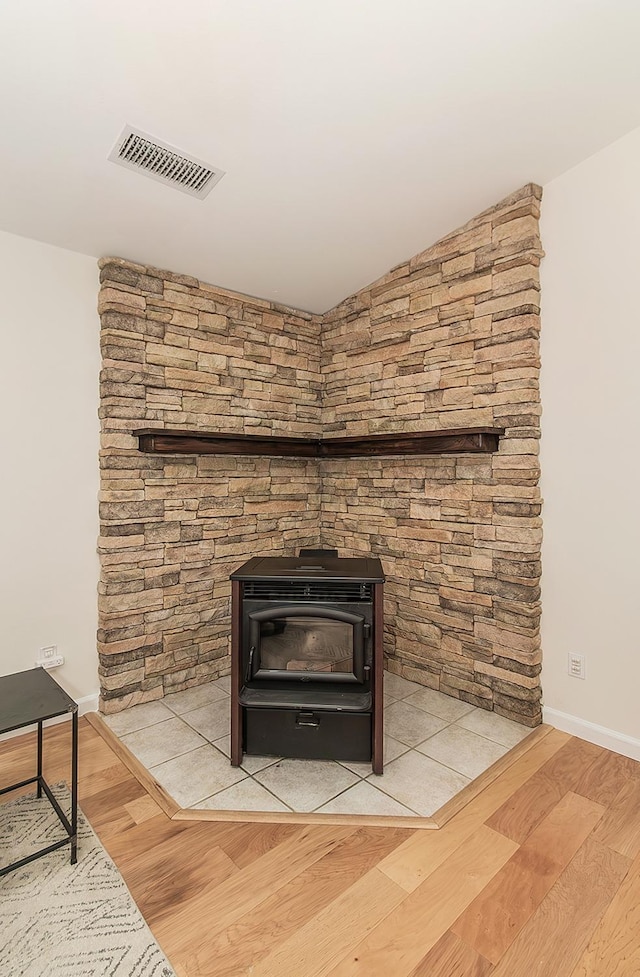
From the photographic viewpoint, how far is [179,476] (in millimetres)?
2975

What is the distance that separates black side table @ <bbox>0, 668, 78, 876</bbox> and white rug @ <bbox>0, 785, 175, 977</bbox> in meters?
0.05

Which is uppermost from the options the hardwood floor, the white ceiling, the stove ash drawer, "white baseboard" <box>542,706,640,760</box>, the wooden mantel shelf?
the white ceiling

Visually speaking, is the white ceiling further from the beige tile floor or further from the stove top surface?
the beige tile floor

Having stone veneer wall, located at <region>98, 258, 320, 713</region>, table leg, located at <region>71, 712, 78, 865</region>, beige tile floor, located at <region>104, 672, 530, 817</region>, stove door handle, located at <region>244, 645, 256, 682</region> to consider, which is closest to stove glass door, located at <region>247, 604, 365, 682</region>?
stove door handle, located at <region>244, 645, 256, 682</region>

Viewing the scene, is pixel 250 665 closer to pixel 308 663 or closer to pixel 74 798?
pixel 308 663

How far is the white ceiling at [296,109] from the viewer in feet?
5.26

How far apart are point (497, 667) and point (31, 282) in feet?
10.3

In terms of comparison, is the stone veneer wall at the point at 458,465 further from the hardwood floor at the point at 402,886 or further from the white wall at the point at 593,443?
the hardwood floor at the point at 402,886

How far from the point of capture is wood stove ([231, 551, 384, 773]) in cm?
211

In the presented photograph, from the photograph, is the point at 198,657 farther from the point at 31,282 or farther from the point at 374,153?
the point at 374,153

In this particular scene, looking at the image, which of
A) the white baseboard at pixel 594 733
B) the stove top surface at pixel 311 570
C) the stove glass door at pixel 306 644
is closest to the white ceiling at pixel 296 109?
the stove top surface at pixel 311 570

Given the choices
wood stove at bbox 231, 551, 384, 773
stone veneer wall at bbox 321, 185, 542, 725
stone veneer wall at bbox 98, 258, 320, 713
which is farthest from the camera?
stone veneer wall at bbox 98, 258, 320, 713

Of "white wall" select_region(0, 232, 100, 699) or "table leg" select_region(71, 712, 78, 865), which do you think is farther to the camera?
"white wall" select_region(0, 232, 100, 699)

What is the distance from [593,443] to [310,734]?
1904 millimetres
